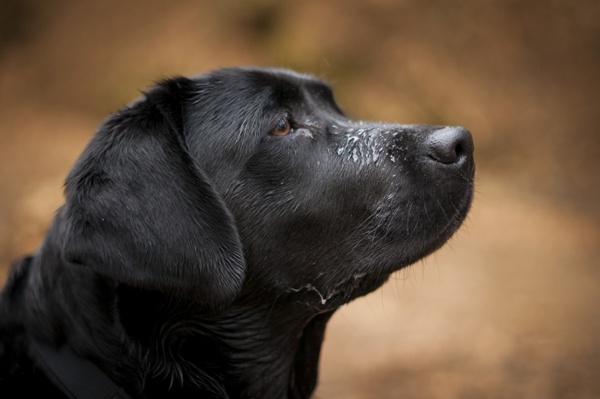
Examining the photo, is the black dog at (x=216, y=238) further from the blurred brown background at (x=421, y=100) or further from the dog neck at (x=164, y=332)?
the blurred brown background at (x=421, y=100)

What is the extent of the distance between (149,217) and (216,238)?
239mm

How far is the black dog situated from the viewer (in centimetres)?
234

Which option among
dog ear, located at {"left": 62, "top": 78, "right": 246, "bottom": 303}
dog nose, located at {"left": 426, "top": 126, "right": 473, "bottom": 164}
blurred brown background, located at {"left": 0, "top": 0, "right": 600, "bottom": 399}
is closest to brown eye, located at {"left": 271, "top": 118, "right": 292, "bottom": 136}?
dog ear, located at {"left": 62, "top": 78, "right": 246, "bottom": 303}

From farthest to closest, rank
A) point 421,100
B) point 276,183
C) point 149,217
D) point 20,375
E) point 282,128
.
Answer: point 421,100, point 282,128, point 276,183, point 20,375, point 149,217

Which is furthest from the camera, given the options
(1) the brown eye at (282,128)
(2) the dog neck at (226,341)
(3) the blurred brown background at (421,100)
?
(3) the blurred brown background at (421,100)

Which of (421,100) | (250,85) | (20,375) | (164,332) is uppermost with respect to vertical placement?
(421,100)

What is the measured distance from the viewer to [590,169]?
25.0 ft

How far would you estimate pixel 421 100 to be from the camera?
8.04 m

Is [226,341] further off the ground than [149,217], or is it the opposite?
[149,217]

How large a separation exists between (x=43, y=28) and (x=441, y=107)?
499 centimetres

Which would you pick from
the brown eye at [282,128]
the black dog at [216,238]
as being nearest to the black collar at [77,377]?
the black dog at [216,238]

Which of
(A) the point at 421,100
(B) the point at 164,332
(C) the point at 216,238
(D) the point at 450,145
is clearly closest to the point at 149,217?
(C) the point at 216,238

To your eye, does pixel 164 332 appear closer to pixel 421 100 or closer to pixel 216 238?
pixel 216 238

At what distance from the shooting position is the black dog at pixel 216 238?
2342mm
